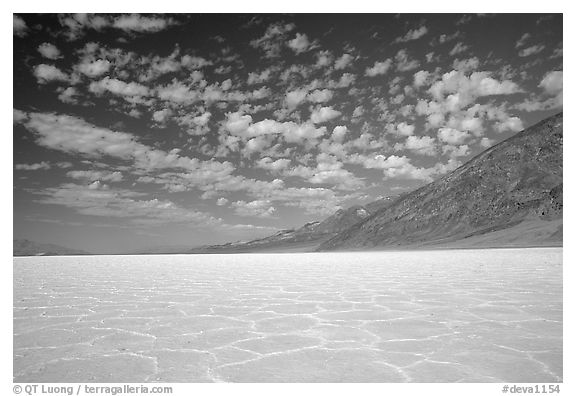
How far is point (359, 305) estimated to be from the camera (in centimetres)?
740

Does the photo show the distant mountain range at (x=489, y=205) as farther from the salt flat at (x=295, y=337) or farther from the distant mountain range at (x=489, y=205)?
the salt flat at (x=295, y=337)

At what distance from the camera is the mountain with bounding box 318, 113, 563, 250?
216 ft

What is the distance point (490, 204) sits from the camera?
3150 inches

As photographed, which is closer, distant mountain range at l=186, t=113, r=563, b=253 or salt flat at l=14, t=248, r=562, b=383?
salt flat at l=14, t=248, r=562, b=383

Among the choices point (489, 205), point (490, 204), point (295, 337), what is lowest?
point (295, 337)

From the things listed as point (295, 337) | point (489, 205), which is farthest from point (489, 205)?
point (295, 337)

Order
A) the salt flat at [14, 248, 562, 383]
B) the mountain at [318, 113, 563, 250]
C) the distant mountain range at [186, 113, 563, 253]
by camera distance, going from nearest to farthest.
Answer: the salt flat at [14, 248, 562, 383] → the distant mountain range at [186, 113, 563, 253] → the mountain at [318, 113, 563, 250]

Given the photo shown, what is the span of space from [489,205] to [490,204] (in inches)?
10.8

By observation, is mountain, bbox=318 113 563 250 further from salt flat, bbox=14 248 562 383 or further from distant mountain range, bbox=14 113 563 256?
salt flat, bbox=14 248 562 383

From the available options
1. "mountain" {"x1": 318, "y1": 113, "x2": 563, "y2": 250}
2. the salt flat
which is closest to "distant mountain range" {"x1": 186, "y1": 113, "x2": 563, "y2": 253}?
"mountain" {"x1": 318, "y1": 113, "x2": 563, "y2": 250}

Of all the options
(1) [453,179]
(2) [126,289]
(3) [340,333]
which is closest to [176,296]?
(2) [126,289]

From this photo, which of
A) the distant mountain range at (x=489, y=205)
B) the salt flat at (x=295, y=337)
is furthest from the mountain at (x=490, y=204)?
the salt flat at (x=295, y=337)

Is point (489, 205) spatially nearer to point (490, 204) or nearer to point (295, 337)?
point (490, 204)
